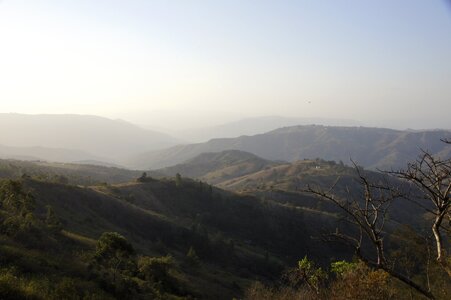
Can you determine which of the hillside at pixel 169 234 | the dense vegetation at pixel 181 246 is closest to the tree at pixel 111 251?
the dense vegetation at pixel 181 246

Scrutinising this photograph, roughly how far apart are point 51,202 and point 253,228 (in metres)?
51.7

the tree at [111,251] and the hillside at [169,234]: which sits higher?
the tree at [111,251]

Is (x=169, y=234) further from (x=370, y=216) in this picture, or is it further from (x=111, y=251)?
(x=370, y=216)

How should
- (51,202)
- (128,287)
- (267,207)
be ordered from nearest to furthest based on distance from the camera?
(128,287)
(51,202)
(267,207)

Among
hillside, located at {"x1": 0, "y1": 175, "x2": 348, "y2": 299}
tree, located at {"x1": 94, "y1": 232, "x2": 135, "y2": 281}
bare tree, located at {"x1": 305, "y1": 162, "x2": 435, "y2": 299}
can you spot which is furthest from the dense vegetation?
bare tree, located at {"x1": 305, "y1": 162, "x2": 435, "y2": 299}

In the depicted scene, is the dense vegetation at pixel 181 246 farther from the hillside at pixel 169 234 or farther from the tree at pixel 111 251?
the hillside at pixel 169 234

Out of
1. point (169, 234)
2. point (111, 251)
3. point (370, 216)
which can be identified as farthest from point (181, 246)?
point (370, 216)

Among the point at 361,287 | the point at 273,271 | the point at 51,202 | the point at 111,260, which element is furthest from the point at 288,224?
the point at 361,287

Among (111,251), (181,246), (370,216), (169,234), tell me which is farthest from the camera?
(169,234)

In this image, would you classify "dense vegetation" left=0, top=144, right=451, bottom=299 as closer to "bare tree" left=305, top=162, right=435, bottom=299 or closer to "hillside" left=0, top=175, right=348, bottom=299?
"hillside" left=0, top=175, right=348, bottom=299

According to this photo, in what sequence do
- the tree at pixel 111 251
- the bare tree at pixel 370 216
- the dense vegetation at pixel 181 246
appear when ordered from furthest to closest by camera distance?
the tree at pixel 111 251
the dense vegetation at pixel 181 246
the bare tree at pixel 370 216

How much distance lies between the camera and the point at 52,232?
37.1 meters

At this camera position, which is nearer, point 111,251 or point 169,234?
point 111,251

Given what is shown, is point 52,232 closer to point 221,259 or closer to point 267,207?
point 221,259
